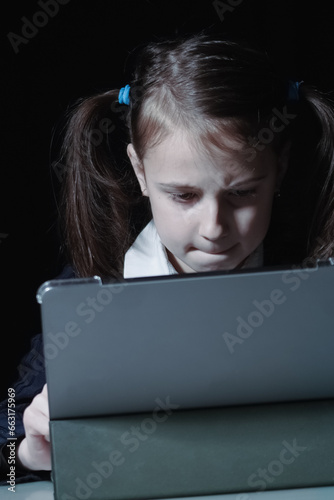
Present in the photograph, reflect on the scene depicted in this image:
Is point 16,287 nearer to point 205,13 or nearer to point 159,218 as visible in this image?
point 159,218

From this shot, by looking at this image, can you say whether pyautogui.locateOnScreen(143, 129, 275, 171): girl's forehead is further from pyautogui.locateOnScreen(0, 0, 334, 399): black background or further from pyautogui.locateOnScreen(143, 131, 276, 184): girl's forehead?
pyautogui.locateOnScreen(0, 0, 334, 399): black background

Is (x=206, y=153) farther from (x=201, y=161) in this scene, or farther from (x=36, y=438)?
(x=36, y=438)

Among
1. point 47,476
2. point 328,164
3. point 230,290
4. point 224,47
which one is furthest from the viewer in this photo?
point 328,164

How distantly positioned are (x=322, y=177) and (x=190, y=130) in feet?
0.94

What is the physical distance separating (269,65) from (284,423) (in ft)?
1.70

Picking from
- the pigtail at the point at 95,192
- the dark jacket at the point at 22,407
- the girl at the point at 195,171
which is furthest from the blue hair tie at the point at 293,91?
the dark jacket at the point at 22,407

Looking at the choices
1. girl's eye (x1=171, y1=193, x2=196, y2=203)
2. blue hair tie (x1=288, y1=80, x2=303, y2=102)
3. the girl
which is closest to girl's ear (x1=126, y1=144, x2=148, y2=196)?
the girl

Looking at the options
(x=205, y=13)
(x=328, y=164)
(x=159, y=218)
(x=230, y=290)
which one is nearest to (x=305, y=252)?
(x=328, y=164)

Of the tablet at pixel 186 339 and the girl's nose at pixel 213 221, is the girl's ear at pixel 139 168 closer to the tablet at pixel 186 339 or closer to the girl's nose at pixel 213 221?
the girl's nose at pixel 213 221

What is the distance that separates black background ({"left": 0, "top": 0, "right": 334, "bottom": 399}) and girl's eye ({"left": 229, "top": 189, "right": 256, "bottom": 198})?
368 millimetres

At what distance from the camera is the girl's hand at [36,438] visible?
81 cm

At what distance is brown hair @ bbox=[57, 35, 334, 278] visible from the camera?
94 centimetres

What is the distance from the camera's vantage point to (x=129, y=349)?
24.1 inches

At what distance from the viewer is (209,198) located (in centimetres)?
89
